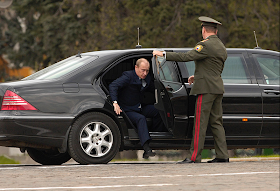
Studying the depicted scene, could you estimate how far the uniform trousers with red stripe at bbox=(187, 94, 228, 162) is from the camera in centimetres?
806

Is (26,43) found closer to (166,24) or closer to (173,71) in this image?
(166,24)

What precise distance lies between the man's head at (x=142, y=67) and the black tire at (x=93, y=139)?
884mm

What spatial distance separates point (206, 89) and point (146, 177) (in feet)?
6.88

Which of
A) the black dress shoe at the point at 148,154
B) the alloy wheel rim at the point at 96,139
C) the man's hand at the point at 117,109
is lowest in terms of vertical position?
the black dress shoe at the point at 148,154

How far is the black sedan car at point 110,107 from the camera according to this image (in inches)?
303

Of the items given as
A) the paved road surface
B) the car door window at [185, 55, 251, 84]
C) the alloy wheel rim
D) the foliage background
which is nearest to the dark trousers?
the alloy wheel rim

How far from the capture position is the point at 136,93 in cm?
862

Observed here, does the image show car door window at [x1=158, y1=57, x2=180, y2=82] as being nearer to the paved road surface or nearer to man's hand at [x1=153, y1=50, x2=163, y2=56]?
man's hand at [x1=153, y1=50, x2=163, y2=56]

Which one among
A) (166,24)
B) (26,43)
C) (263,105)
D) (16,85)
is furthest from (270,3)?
(16,85)

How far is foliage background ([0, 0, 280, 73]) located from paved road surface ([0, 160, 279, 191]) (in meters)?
13.8

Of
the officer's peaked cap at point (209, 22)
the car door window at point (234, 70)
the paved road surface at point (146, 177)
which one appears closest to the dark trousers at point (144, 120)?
the paved road surface at point (146, 177)

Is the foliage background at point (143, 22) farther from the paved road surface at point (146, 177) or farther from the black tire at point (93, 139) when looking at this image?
the paved road surface at point (146, 177)

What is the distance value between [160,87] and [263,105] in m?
1.41

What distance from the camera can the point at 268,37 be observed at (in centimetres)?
2138
